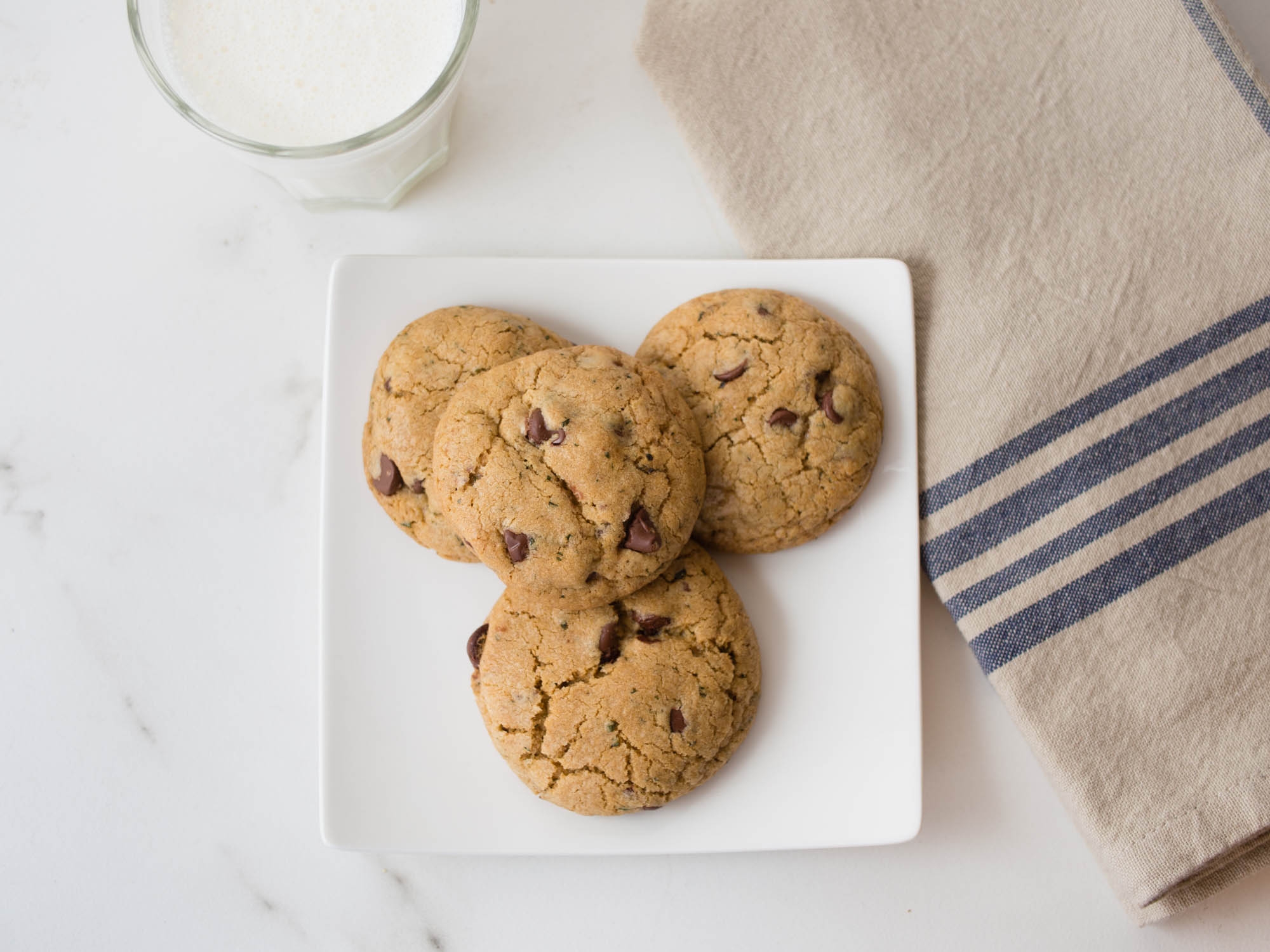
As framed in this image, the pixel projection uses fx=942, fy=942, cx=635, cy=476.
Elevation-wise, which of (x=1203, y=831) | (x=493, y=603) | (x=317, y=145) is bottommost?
(x=1203, y=831)

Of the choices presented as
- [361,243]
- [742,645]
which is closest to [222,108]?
[361,243]

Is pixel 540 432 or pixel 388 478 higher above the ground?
pixel 540 432

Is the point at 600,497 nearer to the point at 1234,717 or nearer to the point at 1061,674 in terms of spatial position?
the point at 1061,674

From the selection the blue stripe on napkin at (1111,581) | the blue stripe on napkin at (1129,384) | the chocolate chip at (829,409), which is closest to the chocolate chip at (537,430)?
the chocolate chip at (829,409)

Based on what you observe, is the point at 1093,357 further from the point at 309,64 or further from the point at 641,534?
the point at 309,64

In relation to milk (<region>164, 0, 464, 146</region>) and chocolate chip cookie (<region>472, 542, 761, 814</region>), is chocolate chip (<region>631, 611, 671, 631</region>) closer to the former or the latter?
chocolate chip cookie (<region>472, 542, 761, 814</region>)

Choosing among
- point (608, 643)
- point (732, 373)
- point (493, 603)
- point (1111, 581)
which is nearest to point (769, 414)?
point (732, 373)

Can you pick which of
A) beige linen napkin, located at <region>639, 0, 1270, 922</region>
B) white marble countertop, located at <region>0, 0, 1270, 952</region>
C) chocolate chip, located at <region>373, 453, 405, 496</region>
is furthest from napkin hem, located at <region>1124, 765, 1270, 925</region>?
chocolate chip, located at <region>373, 453, 405, 496</region>

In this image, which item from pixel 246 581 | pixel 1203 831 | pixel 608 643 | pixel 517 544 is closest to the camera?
pixel 517 544
